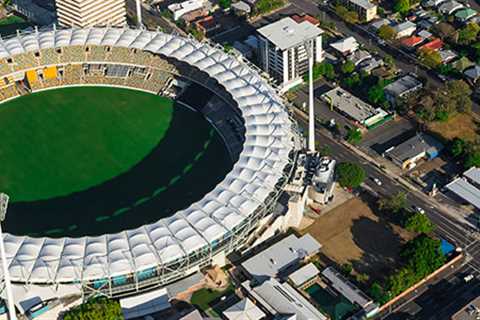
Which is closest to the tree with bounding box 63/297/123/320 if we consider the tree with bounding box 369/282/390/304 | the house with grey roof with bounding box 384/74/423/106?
the tree with bounding box 369/282/390/304

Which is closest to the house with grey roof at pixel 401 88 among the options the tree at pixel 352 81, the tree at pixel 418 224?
the tree at pixel 352 81

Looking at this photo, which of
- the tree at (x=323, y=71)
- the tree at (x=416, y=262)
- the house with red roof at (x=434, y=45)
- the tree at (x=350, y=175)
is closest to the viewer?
the tree at (x=416, y=262)

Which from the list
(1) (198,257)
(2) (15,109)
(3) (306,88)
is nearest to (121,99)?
(2) (15,109)

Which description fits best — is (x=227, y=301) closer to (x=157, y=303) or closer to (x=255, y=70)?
(x=157, y=303)

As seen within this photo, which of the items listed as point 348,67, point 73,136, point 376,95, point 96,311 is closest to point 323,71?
point 348,67

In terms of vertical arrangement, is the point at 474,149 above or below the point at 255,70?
below

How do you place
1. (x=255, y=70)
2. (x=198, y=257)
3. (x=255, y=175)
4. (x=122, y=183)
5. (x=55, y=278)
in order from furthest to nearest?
(x=255, y=70) < (x=122, y=183) < (x=255, y=175) < (x=198, y=257) < (x=55, y=278)

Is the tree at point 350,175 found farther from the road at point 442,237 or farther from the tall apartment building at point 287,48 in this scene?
the tall apartment building at point 287,48

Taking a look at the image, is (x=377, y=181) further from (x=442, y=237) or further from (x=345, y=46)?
(x=345, y=46)
